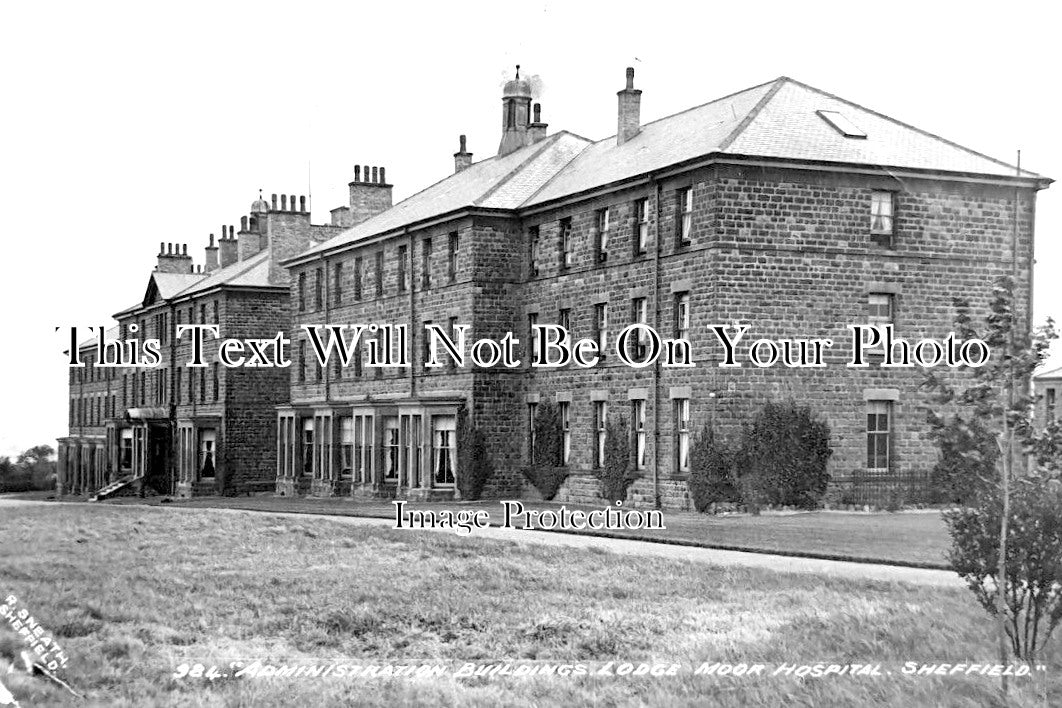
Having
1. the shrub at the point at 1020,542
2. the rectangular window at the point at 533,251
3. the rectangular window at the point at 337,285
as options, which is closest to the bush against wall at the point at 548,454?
the rectangular window at the point at 533,251

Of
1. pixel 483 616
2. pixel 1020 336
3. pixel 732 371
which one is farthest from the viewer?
pixel 732 371

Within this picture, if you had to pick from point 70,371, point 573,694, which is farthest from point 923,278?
point 70,371

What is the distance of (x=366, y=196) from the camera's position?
211 feet

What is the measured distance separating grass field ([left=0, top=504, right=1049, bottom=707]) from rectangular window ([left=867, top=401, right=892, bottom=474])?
48.6 ft

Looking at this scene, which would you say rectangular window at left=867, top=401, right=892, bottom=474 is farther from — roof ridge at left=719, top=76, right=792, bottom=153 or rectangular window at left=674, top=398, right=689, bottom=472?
roof ridge at left=719, top=76, right=792, bottom=153

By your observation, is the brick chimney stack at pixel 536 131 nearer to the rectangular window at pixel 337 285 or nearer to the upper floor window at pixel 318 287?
the rectangular window at pixel 337 285

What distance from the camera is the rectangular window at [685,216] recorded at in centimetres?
3797

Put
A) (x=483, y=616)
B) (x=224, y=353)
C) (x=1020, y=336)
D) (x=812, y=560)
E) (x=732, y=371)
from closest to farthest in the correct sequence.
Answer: (x=1020, y=336)
(x=483, y=616)
(x=812, y=560)
(x=732, y=371)
(x=224, y=353)

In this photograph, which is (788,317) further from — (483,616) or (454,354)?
(483,616)

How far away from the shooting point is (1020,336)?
1429cm

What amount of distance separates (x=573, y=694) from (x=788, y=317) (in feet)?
77.2

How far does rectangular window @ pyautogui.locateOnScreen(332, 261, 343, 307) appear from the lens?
5681 centimetres

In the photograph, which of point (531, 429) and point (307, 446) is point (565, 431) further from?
point (307, 446)

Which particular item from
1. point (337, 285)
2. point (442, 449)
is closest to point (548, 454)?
point (442, 449)
